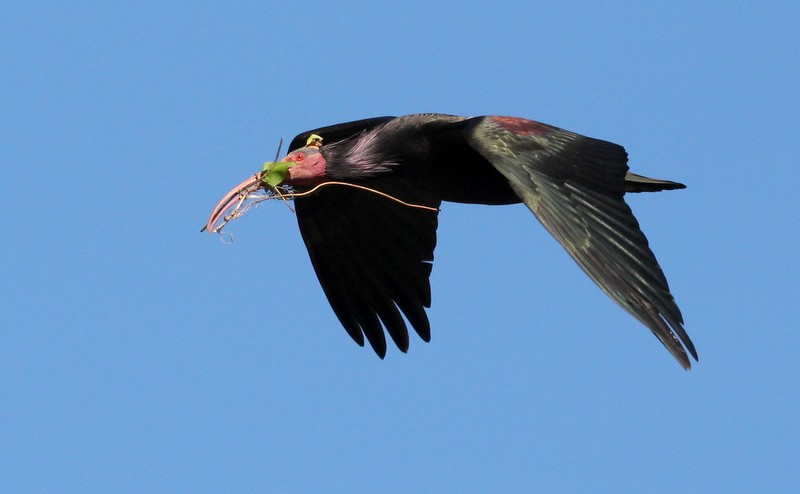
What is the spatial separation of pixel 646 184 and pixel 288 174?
8.96ft

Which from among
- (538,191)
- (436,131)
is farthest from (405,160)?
(538,191)

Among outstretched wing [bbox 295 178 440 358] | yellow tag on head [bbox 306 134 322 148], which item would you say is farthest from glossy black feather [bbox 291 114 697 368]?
yellow tag on head [bbox 306 134 322 148]

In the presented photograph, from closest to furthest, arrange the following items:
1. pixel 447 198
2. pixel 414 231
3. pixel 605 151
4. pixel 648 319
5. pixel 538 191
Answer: pixel 648 319
pixel 538 191
pixel 605 151
pixel 447 198
pixel 414 231

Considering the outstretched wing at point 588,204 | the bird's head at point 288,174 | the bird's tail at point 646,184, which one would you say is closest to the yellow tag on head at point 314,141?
the bird's head at point 288,174

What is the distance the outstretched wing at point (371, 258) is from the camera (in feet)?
43.7

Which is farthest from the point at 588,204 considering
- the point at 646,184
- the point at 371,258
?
the point at 371,258

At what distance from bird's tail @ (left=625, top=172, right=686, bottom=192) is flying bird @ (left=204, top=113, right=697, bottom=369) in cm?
1

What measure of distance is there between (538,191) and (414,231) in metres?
2.84

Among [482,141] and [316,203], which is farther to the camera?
[316,203]

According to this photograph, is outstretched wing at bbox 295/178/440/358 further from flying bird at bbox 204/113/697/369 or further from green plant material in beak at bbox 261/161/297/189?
green plant material in beak at bbox 261/161/297/189

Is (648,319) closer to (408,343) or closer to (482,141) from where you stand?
(482,141)

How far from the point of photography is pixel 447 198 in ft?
40.6

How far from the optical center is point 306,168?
12.2 meters

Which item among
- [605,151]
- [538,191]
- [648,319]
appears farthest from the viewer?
[605,151]
